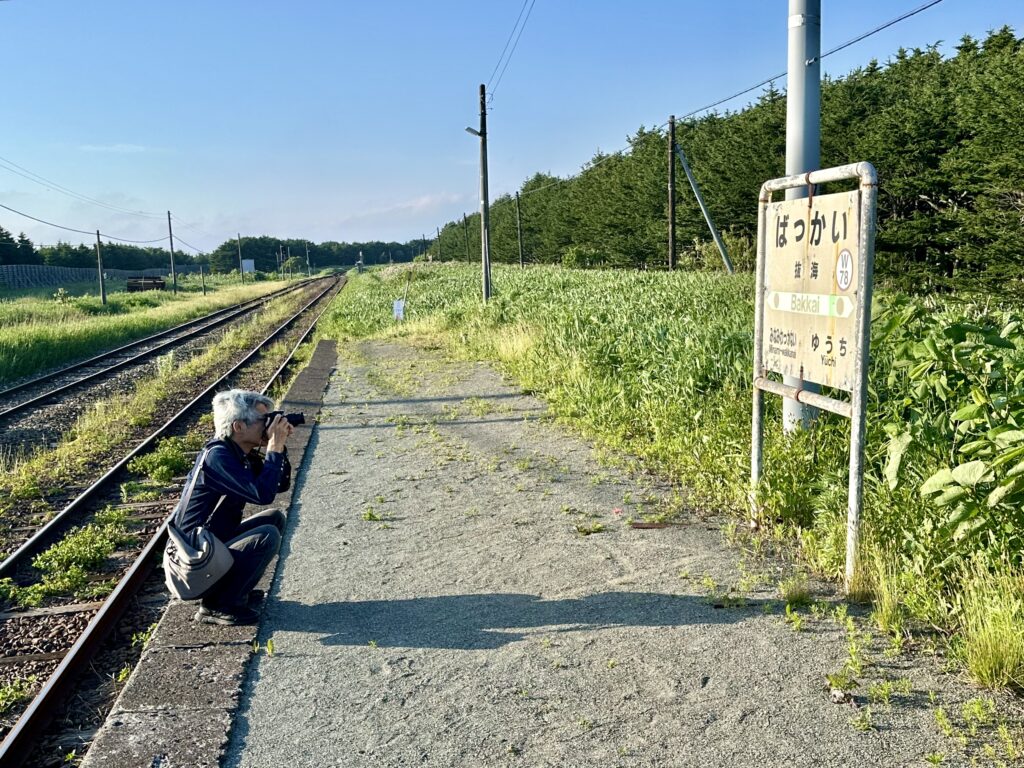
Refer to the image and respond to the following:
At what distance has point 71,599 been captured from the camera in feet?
19.0

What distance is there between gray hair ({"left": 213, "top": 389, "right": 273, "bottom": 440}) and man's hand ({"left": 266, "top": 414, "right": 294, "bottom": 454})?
0.10 m

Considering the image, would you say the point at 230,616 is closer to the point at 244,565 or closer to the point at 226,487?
the point at 244,565

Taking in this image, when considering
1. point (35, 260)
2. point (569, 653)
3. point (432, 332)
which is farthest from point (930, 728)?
point (35, 260)

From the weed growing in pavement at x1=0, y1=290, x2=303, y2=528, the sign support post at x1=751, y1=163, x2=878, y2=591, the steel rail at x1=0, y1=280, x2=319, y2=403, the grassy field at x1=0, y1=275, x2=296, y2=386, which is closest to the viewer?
the sign support post at x1=751, y1=163, x2=878, y2=591

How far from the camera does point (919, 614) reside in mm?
4285

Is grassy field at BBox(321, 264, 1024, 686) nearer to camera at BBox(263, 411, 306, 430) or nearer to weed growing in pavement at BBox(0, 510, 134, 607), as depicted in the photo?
camera at BBox(263, 411, 306, 430)

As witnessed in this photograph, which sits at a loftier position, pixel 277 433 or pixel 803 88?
pixel 803 88

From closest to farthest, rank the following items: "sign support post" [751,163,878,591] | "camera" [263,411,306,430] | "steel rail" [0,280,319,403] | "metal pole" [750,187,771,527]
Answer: "sign support post" [751,163,878,591], "camera" [263,411,306,430], "metal pole" [750,187,771,527], "steel rail" [0,280,319,403]

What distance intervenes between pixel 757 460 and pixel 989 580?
214cm

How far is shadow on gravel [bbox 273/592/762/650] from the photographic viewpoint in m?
4.58

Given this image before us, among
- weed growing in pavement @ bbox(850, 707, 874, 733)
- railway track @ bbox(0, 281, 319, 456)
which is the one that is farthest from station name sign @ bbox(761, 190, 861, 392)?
railway track @ bbox(0, 281, 319, 456)

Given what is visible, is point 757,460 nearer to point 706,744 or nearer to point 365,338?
point 706,744

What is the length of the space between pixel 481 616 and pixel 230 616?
1.43 metres

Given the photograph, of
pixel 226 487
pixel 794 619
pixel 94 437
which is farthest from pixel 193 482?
pixel 94 437
